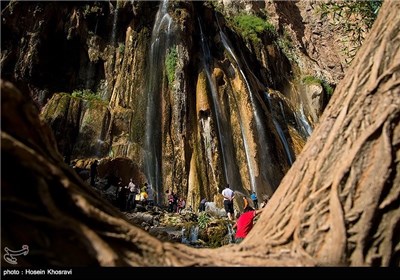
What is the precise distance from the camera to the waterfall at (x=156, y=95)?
1953 centimetres

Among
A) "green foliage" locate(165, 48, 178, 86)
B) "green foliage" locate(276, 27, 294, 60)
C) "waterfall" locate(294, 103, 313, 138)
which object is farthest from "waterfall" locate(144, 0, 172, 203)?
"green foliage" locate(276, 27, 294, 60)

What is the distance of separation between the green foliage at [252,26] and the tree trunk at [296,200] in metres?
30.1

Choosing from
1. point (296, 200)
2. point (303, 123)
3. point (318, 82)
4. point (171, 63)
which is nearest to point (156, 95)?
point (171, 63)

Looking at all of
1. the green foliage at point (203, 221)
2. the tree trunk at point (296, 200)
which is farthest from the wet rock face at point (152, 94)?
the tree trunk at point (296, 200)

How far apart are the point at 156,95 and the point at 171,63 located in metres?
2.13

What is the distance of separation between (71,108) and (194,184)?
7469 millimetres

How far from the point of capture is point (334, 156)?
11.3 ft

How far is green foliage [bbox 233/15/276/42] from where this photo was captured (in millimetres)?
33562

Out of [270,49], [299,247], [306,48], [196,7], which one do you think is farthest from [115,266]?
[306,48]

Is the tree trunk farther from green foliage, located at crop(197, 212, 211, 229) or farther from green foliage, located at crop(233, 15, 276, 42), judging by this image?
green foliage, located at crop(233, 15, 276, 42)

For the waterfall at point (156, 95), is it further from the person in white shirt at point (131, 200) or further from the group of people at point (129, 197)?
the person in white shirt at point (131, 200)

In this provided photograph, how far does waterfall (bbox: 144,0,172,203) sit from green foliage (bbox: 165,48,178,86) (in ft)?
1.01

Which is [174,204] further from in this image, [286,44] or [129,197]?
[286,44]

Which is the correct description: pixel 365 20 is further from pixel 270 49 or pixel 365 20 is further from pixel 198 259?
pixel 270 49
